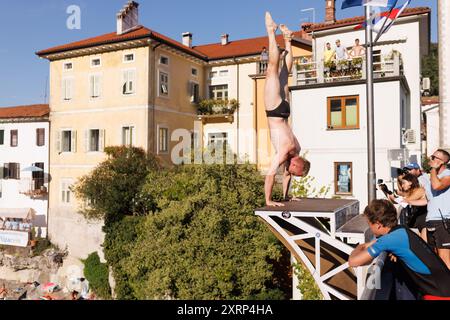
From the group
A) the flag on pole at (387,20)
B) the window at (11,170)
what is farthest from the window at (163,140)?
the flag on pole at (387,20)

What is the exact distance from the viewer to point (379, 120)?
13.5 metres

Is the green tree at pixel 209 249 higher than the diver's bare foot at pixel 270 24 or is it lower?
lower

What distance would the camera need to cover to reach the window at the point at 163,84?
2089cm

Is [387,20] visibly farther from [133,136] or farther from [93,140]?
[93,140]

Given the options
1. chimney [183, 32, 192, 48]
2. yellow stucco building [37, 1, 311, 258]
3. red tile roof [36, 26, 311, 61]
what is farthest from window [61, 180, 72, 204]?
chimney [183, 32, 192, 48]

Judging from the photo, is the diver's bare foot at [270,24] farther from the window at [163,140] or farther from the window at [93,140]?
the window at [93,140]

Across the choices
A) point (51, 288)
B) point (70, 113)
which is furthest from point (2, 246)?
point (70, 113)

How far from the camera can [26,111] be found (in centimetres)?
2517

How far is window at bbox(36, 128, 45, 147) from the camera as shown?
77.4ft

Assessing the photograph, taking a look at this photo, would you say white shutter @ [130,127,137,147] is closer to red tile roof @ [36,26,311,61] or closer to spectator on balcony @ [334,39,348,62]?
red tile roof @ [36,26,311,61]

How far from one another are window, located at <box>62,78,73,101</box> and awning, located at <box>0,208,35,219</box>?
7.55 metres

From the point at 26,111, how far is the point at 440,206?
26.4m

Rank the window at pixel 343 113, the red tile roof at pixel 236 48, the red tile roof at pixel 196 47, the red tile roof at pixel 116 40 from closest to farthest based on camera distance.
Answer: the window at pixel 343 113 < the red tile roof at pixel 116 40 < the red tile roof at pixel 196 47 < the red tile roof at pixel 236 48

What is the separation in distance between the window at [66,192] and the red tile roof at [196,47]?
7.89 metres
